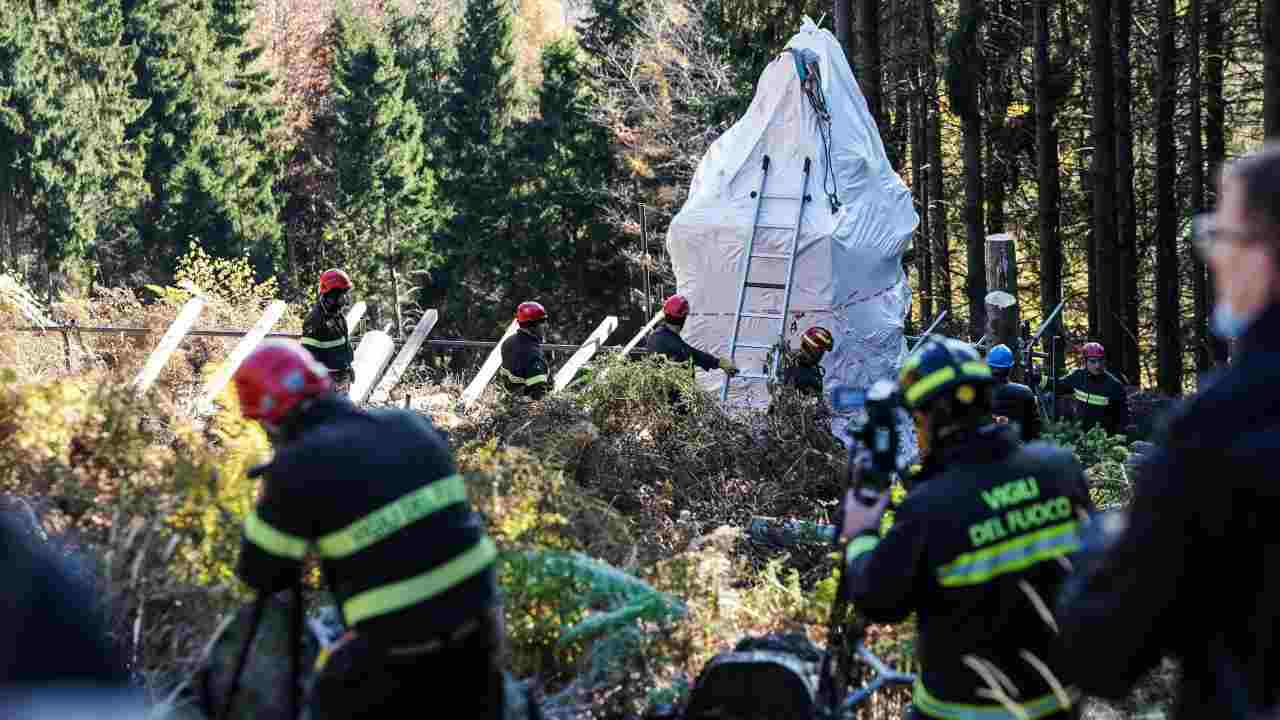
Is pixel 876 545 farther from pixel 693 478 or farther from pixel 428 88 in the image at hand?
pixel 428 88

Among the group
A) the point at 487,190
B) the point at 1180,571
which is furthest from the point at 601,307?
the point at 1180,571

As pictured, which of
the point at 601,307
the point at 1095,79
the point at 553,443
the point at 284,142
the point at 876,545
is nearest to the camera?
the point at 876,545

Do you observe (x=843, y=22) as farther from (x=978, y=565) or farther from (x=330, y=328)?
(x=978, y=565)

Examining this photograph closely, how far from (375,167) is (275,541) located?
47303 millimetres

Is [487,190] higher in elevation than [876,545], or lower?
lower

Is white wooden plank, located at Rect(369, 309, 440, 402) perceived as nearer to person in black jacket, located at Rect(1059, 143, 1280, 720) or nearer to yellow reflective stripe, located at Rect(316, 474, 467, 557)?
yellow reflective stripe, located at Rect(316, 474, 467, 557)

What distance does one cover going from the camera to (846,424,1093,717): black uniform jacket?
4.00m

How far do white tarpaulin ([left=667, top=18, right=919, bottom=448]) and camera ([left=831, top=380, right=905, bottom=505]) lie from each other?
1098cm

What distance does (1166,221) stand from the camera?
2522 cm

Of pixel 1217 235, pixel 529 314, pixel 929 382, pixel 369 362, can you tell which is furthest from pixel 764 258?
pixel 1217 235

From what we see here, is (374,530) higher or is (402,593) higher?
(374,530)

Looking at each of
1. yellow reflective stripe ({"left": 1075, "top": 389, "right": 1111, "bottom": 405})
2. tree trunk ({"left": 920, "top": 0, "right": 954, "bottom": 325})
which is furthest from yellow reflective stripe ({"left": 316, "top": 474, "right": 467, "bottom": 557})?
tree trunk ({"left": 920, "top": 0, "right": 954, "bottom": 325})

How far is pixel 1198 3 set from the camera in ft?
71.6

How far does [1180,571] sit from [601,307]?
44.9 meters
